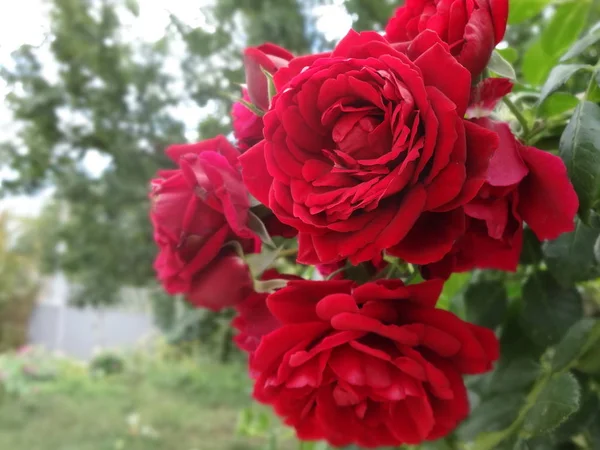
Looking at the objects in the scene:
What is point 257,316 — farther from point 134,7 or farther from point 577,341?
point 134,7

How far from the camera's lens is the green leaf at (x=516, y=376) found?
0.28 meters

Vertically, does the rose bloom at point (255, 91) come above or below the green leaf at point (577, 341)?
above

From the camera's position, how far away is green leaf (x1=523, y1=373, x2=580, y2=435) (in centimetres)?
21

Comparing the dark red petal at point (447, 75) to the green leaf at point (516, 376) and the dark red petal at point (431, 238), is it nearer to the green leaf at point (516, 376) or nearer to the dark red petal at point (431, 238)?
the dark red petal at point (431, 238)

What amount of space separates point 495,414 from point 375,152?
0.61ft

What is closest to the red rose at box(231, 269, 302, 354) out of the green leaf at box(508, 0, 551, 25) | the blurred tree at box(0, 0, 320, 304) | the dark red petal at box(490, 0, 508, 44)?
the dark red petal at box(490, 0, 508, 44)

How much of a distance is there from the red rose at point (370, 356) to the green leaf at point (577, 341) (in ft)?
0.25

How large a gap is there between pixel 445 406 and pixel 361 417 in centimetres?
3

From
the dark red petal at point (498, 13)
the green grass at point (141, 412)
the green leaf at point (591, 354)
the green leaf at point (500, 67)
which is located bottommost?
the green grass at point (141, 412)

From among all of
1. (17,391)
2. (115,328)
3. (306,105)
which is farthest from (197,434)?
(115,328)

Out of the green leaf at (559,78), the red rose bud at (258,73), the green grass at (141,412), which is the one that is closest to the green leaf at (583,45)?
the green leaf at (559,78)

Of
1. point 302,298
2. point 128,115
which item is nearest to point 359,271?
point 302,298

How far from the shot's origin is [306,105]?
0.16 meters

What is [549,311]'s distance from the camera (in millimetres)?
258
